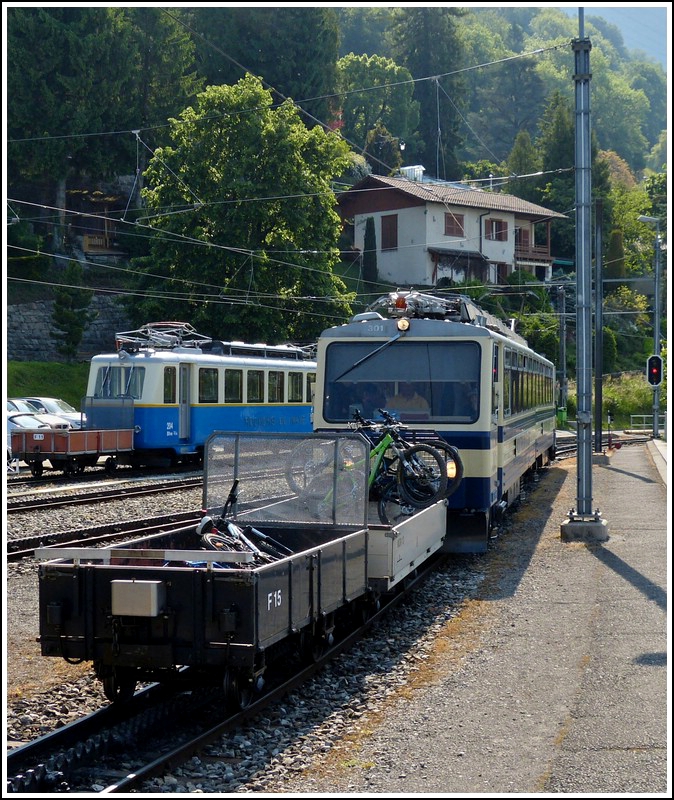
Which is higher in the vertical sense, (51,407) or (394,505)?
(51,407)

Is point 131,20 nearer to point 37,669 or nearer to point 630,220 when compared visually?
point 630,220

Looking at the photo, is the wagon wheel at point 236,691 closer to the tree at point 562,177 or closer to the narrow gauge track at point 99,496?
the narrow gauge track at point 99,496

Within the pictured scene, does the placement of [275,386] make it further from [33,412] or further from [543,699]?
[543,699]

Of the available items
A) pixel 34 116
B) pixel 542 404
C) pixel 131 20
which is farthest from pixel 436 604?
pixel 131 20

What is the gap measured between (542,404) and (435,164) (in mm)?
74070

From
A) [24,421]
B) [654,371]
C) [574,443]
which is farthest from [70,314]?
[654,371]

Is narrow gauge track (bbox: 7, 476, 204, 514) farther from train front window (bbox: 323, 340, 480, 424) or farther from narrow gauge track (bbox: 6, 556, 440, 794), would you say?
narrow gauge track (bbox: 6, 556, 440, 794)

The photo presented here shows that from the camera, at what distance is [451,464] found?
41.0ft

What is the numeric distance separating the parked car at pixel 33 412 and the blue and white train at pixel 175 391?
2.30 m

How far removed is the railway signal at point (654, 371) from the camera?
3092 cm

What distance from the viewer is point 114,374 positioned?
27.3 meters

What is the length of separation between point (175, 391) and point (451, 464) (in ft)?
52.0

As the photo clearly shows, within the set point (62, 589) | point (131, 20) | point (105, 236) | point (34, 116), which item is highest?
point (131, 20)

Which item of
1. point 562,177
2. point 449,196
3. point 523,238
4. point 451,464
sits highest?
point 562,177
